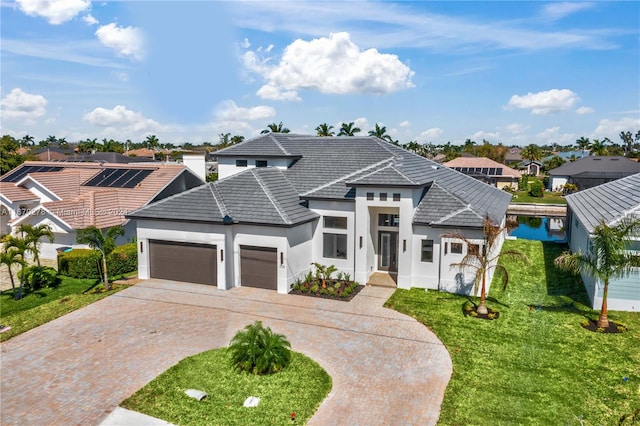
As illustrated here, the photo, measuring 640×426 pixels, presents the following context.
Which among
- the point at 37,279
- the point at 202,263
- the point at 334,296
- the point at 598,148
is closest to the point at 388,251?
the point at 334,296

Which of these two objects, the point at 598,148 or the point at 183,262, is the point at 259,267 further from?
the point at 598,148

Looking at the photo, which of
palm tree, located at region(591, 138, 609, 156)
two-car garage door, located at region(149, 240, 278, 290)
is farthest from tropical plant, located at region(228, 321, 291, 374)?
palm tree, located at region(591, 138, 609, 156)

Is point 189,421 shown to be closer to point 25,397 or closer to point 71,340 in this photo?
point 25,397

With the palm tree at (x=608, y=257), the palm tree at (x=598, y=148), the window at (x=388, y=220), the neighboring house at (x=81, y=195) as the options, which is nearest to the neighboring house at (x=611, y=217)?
the palm tree at (x=608, y=257)

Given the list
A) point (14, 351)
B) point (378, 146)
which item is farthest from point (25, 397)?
point (378, 146)

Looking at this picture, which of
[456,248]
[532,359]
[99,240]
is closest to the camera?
[532,359]

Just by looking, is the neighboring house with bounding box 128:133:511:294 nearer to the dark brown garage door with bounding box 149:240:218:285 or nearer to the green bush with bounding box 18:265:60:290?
the dark brown garage door with bounding box 149:240:218:285
